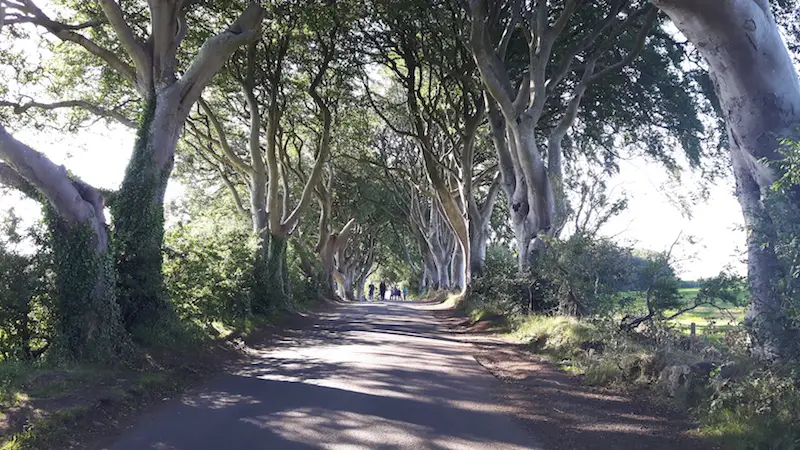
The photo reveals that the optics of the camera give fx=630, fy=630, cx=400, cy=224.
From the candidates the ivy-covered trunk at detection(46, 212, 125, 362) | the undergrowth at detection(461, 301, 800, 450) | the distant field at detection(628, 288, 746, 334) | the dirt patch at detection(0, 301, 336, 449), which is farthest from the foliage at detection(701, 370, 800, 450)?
the ivy-covered trunk at detection(46, 212, 125, 362)

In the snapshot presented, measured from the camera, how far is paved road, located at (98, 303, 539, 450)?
20.4 feet

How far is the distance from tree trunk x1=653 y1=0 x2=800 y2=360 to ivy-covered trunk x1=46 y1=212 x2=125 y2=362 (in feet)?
26.4

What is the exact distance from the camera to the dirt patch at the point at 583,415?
6273 millimetres

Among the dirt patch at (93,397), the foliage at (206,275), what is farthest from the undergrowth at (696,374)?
the foliage at (206,275)

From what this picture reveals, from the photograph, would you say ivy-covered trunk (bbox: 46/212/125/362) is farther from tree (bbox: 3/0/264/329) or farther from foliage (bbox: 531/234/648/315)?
foliage (bbox: 531/234/648/315)

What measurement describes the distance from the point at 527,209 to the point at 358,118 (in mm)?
11962

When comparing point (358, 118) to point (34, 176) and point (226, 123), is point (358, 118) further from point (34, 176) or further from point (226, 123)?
point (34, 176)

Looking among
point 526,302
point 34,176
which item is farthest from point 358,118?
point 34,176

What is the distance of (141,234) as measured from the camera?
11062mm

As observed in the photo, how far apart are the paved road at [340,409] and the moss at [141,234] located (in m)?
1.97

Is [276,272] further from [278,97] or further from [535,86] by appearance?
[535,86]

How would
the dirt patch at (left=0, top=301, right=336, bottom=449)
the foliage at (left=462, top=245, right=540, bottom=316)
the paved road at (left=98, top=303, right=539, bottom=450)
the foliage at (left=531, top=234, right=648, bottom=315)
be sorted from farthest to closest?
1. the foliage at (left=462, top=245, right=540, bottom=316)
2. the foliage at (left=531, top=234, right=648, bottom=315)
3. the paved road at (left=98, top=303, right=539, bottom=450)
4. the dirt patch at (left=0, top=301, right=336, bottom=449)

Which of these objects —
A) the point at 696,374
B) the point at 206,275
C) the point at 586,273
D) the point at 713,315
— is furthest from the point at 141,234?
the point at 713,315

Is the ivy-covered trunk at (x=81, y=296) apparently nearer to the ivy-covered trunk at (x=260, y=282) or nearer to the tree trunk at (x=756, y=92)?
the tree trunk at (x=756, y=92)
